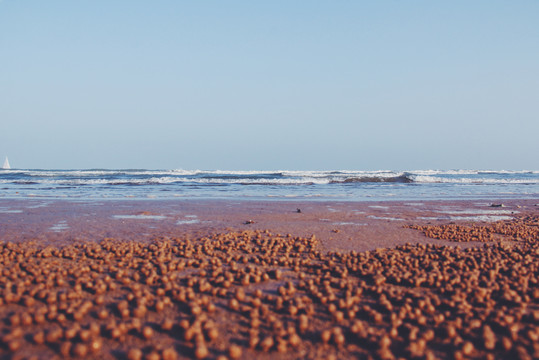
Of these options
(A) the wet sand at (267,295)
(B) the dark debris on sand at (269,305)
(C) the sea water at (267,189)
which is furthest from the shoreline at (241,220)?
(C) the sea water at (267,189)

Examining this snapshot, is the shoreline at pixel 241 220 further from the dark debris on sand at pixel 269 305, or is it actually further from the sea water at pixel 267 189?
the sea water at pixel 267 189

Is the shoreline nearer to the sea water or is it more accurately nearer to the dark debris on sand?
the dark debris on sand

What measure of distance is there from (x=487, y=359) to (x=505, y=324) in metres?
0.81

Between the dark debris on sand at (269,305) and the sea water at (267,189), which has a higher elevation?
the sea water at (267,189)

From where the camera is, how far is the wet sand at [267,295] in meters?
3.32

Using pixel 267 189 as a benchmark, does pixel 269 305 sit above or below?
below

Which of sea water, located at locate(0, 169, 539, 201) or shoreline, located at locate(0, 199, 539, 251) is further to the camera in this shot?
sea water, located at locate(0, 169, 539, 201)

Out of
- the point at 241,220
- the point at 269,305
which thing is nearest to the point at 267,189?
the point at 241,220

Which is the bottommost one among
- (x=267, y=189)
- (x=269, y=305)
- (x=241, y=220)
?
(x=269, y=305)

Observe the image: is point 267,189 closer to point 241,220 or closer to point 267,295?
point 241,220

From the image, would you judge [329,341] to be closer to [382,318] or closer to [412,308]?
[382,318]

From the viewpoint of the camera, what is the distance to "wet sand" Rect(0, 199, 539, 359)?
3.32 meters

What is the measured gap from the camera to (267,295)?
4441 millimetres

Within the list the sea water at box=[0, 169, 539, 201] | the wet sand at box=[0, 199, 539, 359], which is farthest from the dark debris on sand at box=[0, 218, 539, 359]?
the sea water at box=[0, 169, 539, 201]
